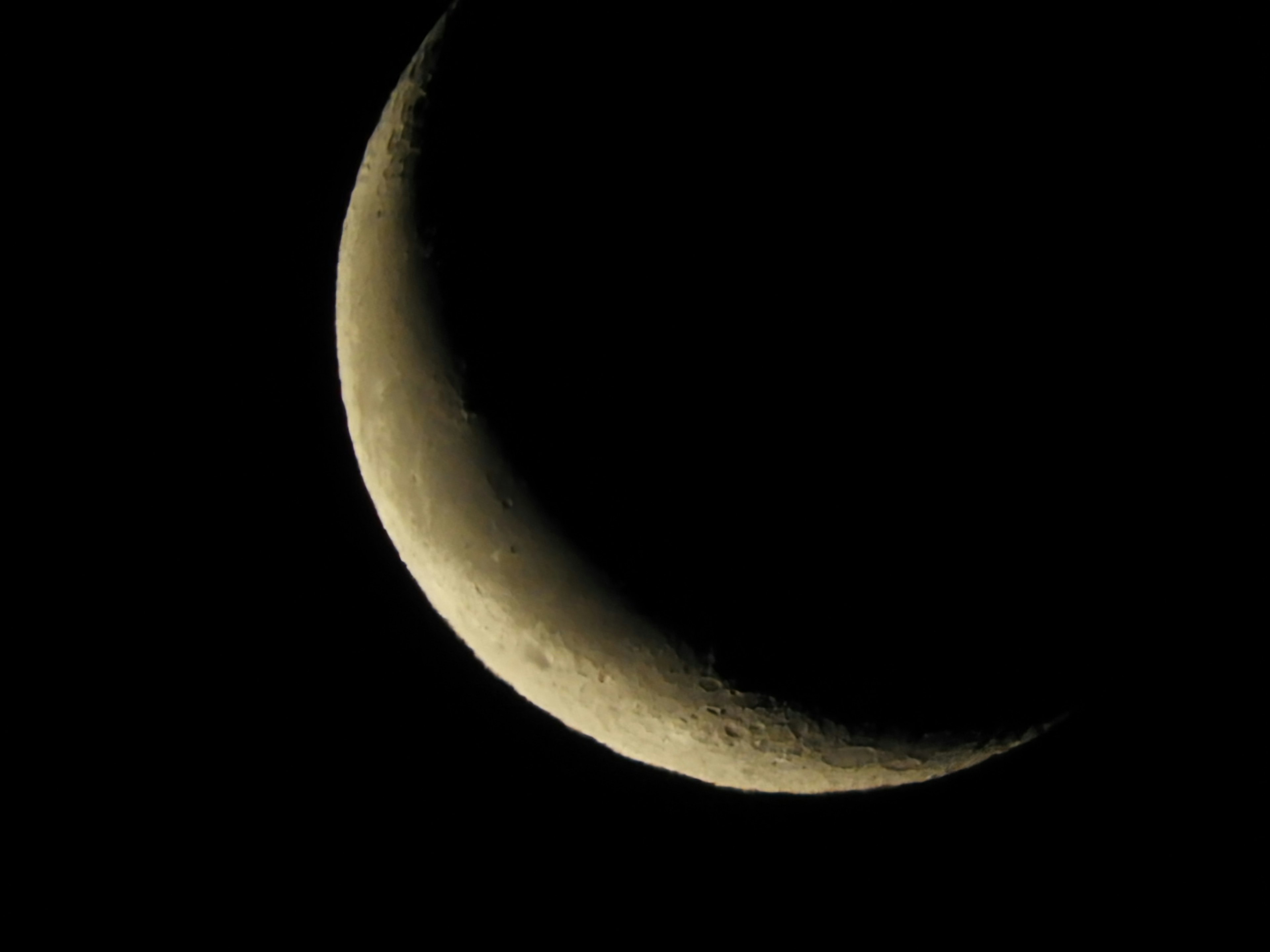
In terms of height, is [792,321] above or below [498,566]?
above

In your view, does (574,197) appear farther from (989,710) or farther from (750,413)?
(989,710)

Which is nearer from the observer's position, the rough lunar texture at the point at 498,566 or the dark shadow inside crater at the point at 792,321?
the dark shadow inside crater at the point at 792,321

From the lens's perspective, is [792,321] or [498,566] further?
[498,566]

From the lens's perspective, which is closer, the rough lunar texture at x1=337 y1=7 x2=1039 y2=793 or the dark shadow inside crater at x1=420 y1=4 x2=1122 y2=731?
the dark shadow inside crater at x1=420 y1=4 x2=1122 y2=731
